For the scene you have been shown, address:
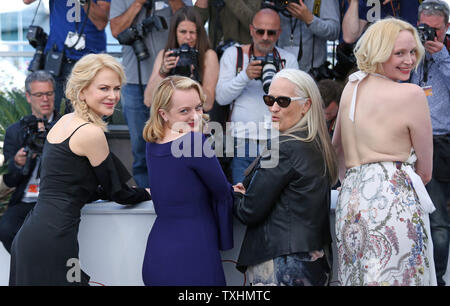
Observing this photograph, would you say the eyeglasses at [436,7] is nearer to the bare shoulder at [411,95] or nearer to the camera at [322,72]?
the camera at [322,72]

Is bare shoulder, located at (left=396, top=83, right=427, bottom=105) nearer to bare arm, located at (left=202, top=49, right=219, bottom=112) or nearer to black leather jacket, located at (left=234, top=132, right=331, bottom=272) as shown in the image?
black leather jacket, located at (left=234, top=132, right=331, bottom=272)

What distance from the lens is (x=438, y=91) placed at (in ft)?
13.7

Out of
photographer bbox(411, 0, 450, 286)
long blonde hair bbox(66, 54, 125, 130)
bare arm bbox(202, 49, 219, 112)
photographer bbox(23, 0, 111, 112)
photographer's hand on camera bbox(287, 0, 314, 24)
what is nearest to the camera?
long blonde hair bbox(66, 54, 125, 130)

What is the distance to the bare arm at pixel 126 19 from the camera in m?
5.22

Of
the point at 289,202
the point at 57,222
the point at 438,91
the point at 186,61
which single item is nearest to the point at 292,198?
the point at 289,202

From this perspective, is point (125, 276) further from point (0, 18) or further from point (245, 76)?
point (0, 18)

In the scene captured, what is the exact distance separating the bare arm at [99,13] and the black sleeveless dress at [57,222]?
2619mm

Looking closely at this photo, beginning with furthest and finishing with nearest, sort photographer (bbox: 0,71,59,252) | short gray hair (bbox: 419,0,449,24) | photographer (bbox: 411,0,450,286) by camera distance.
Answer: short gray hair (bbox: 419,0,449,24) < photographer (bbox: 411,0,450,286) < photographer (bbox: 0,71,59,252)

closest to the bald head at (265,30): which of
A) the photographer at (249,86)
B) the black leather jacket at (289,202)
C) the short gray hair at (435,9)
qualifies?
the photographer at (249,86)

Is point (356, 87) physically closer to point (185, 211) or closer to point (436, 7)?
point (185, 211)

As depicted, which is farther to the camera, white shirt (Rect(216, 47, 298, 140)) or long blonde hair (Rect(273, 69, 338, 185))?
white shirt (Rect(216, 47, 298, 140))

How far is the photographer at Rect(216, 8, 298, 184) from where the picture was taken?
186 inches

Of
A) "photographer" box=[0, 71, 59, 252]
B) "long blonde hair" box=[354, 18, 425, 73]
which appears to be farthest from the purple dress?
"photographer" box=[0, 71, 59, 252]

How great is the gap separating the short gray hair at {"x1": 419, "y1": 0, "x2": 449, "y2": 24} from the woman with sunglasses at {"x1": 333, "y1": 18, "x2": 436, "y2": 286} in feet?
4.32
